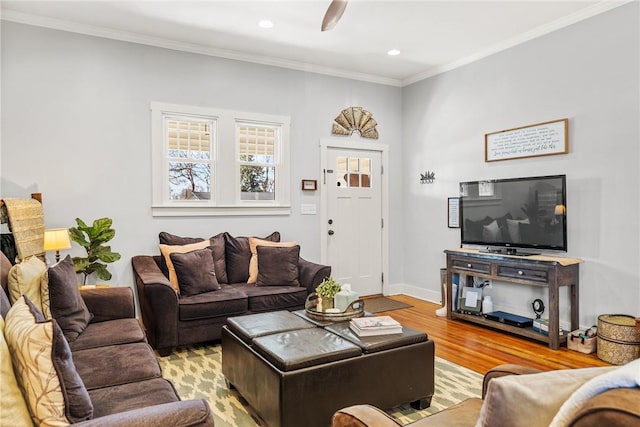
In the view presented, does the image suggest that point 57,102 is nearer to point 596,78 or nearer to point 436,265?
point 436,265

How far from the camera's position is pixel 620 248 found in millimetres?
3512

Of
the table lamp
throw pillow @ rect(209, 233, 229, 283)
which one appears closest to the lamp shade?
the table lamp

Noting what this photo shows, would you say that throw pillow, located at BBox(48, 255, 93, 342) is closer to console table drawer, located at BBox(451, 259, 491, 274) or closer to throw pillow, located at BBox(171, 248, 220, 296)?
throw pillow, located at BBox(171, 248, 220, 296)

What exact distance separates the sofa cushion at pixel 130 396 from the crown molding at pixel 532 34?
443 centimetres

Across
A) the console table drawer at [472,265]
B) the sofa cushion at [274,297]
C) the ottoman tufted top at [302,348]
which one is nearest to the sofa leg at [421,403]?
the ottoman tufted top at [302,348]

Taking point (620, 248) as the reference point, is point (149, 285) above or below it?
below

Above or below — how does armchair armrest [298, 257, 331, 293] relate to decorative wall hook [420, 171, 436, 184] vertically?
below

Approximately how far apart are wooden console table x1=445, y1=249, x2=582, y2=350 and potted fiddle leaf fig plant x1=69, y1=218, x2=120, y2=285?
353 cm

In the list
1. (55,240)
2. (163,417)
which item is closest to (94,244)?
(55,240)

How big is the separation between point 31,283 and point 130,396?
107cm

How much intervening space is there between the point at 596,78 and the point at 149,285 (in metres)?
4.28

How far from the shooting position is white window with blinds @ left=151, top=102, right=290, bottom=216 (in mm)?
4367

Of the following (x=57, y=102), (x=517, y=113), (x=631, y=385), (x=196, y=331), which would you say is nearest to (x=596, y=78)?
(x=517, y=113)

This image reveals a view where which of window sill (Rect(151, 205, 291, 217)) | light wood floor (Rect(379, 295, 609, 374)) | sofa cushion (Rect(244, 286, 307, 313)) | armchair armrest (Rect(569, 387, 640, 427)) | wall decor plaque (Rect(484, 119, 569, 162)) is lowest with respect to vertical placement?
light wood floor (Rect(379, 295, 609, 374))
